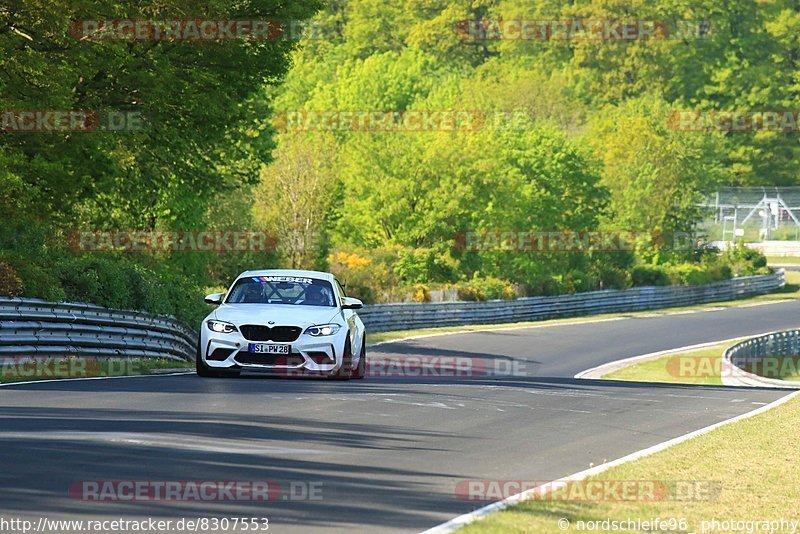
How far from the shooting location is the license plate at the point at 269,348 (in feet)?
63.2

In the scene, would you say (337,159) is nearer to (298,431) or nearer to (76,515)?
(298,431)

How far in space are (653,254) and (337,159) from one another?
23.0m

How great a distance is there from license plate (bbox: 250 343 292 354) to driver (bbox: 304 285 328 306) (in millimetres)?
1218

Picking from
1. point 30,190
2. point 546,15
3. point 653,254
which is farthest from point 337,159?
point 546,15

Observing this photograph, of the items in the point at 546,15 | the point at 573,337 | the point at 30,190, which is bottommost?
the point at 573,337

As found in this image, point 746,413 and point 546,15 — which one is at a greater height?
point 546,15

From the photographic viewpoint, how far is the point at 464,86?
4377 inches
